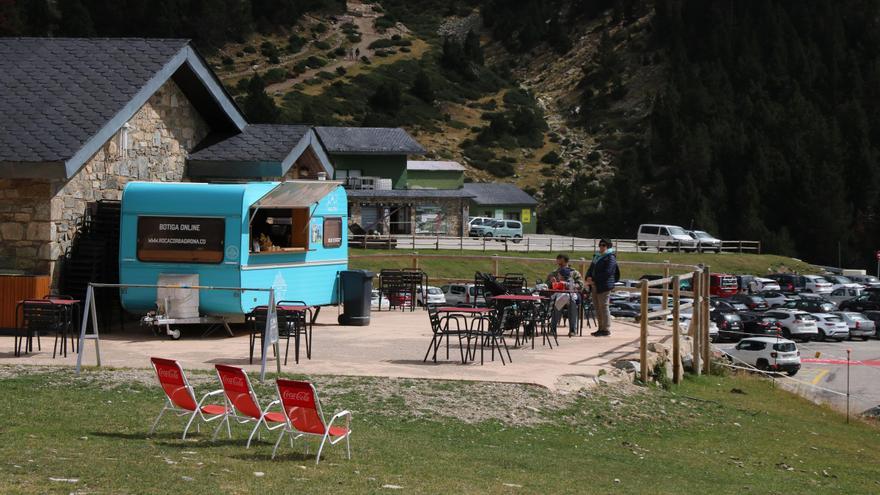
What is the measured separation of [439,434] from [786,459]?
14.2 feet

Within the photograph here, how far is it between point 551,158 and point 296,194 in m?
89.8

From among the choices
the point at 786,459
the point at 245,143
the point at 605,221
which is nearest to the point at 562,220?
the point at 605,221

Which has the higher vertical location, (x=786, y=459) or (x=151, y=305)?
(x=151, y=305)

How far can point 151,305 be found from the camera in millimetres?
20781

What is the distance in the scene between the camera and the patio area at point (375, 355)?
1712 centimetres

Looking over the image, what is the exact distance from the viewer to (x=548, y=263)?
193 feet

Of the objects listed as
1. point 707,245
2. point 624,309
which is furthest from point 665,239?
point 624,309

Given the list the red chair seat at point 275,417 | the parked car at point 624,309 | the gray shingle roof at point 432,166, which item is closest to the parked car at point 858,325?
the parked car at point 624,309

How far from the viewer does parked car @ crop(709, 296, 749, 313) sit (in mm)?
47934

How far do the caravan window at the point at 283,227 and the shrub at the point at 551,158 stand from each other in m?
88.0

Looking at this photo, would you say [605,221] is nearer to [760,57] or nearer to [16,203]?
[760,57]

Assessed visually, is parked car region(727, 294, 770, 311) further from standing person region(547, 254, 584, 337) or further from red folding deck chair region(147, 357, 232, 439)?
red folding deck chair region(147, 357, 232, 439)

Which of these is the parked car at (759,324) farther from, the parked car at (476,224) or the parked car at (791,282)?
the parked car at (476,224)

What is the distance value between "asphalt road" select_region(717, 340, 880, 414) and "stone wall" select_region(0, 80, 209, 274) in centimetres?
1264
